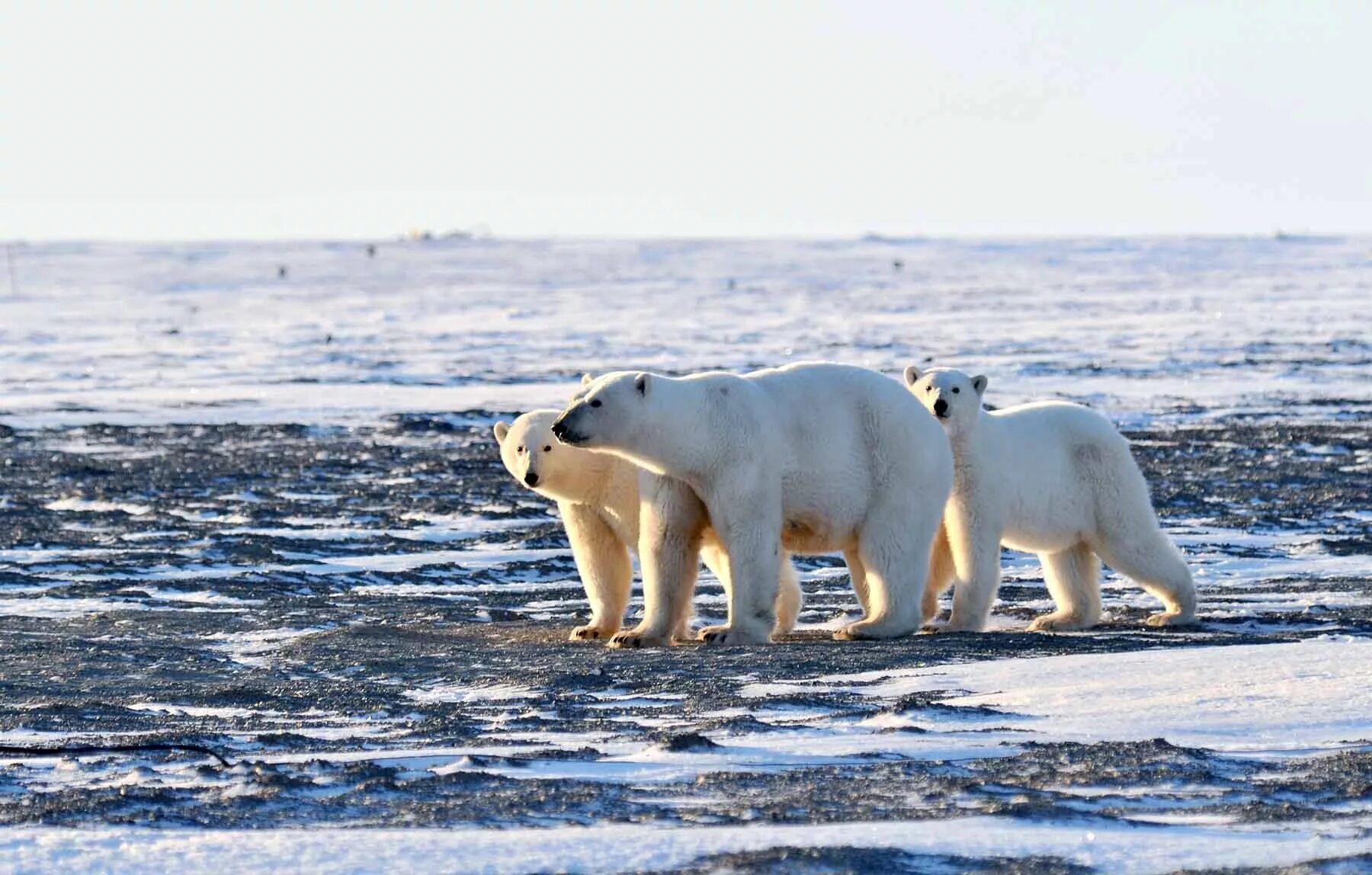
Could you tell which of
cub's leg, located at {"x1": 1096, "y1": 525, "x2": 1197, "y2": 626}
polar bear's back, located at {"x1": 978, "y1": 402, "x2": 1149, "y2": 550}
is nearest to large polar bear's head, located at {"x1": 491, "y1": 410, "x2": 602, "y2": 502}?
polar bear's back, located at {"x1": 978, "y1": 402, "x2": 1149, "y2": 550}

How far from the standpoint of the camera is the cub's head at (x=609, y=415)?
8430 mm

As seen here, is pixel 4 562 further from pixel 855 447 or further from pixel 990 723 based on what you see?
pixel 990 723

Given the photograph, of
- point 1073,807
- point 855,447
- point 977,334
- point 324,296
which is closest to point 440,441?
point 855,447

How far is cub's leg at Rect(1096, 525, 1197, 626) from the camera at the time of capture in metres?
9.56

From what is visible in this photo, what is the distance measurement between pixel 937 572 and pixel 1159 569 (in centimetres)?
99

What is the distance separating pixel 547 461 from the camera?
9.06 metres

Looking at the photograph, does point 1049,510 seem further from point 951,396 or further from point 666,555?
point 666,555

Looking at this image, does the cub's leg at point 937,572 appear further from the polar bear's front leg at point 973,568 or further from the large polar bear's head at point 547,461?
the large polar bear's head at point 547,461

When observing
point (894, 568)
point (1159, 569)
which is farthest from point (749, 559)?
point (1159, 569)

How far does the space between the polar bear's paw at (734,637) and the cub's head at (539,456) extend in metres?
0.94

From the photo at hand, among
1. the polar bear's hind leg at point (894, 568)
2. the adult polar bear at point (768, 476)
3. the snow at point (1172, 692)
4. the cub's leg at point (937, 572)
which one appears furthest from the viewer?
the cub's leg at point (937, 572)

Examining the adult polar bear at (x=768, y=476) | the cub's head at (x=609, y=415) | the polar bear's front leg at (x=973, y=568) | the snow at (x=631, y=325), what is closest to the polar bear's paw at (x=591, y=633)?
the adult polar bear at (x=768, y=476)

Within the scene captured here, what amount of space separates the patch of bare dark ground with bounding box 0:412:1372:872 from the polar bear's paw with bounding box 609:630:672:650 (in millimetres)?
157

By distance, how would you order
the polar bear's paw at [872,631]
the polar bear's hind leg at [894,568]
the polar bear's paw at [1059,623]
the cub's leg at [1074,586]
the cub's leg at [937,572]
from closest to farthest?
the polar bear's paw at [872,631], the polar bear's hind leg at [894,568], the polar bear's paw at [1059,623], the cub's leg at [1074,586], the cub's leg at [937,572]
